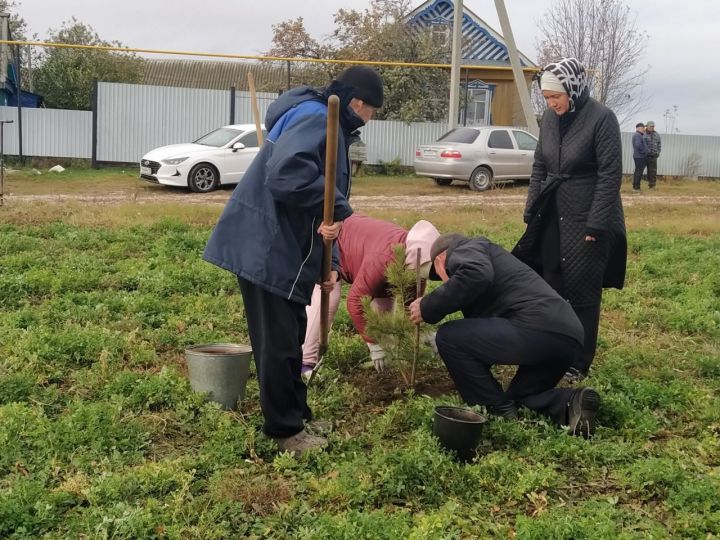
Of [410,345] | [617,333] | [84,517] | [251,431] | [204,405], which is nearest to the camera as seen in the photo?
[84,517]

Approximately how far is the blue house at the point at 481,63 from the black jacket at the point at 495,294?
63.1 feet

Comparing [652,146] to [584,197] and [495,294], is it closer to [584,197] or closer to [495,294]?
[584,197]

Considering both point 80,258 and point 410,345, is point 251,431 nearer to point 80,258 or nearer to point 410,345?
point 410,345

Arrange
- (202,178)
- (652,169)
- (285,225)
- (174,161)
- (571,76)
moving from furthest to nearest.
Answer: (652,169) < (202,178) < (174,161) < (571,76) < (285,225)

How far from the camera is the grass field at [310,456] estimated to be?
10.1 ft

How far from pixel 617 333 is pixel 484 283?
2408 mm

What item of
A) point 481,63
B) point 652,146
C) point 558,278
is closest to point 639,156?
point 652,146

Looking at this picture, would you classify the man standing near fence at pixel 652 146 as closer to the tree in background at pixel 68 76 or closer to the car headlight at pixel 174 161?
the car headlight at pixel 174 161

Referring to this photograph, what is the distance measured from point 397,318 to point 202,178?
10649 millimetres

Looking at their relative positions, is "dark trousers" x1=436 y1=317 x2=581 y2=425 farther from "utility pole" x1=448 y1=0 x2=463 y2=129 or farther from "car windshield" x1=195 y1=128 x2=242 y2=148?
"utility pole" x1=448 y1=0 x2=463 y2=129

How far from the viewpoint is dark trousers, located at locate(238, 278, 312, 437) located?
138 inches

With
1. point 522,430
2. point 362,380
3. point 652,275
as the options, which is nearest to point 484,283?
point 522,430

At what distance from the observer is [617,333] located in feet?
19.5

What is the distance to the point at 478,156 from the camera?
16547mm
